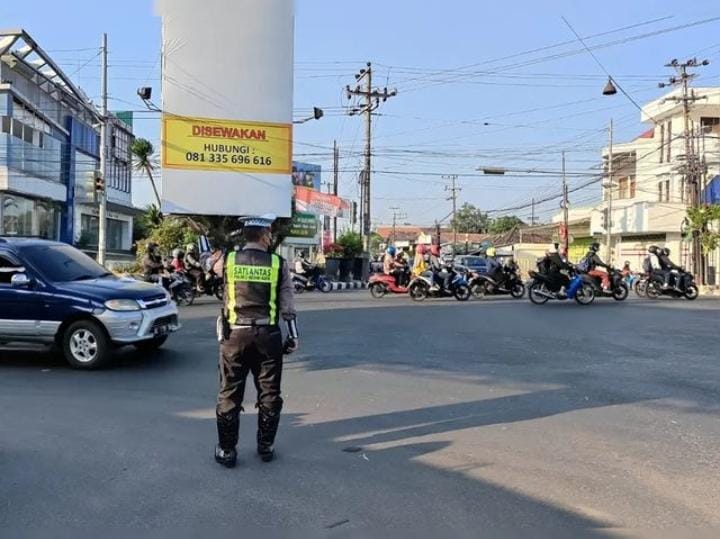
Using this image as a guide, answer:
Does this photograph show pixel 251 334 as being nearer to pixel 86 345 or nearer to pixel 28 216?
pixel 86 345

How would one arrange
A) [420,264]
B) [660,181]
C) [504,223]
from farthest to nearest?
1. [504,223]
2. [660,181]
3. [420,264]

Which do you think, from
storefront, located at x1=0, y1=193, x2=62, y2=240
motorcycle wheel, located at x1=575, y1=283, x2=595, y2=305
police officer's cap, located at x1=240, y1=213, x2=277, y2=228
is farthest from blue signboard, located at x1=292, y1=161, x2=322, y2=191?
police officer's cap, located at x1=240, y1=213, x2=277, y2=228

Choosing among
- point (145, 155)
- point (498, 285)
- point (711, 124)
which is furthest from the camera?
point (711, 124)

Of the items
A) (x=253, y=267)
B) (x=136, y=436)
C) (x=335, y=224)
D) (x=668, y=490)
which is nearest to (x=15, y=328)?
(x=136, y=436)

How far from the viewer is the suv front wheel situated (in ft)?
29.2

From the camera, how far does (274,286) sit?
510cm

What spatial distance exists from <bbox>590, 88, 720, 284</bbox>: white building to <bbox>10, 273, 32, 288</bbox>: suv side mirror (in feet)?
119

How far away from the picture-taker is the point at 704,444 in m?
5.67

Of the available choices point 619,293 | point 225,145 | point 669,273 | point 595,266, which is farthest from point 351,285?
point 669,273

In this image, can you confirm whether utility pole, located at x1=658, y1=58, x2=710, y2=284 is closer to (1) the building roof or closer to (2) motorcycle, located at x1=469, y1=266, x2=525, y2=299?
(2) motorcycle, located at x1=469, y1=266, x2=525, y2=299

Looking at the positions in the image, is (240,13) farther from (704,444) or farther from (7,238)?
(704,444)

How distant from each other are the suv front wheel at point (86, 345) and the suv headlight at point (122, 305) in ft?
1.01

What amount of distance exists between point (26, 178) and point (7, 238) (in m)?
28.4

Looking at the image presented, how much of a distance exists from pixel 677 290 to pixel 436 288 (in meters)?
7.65
